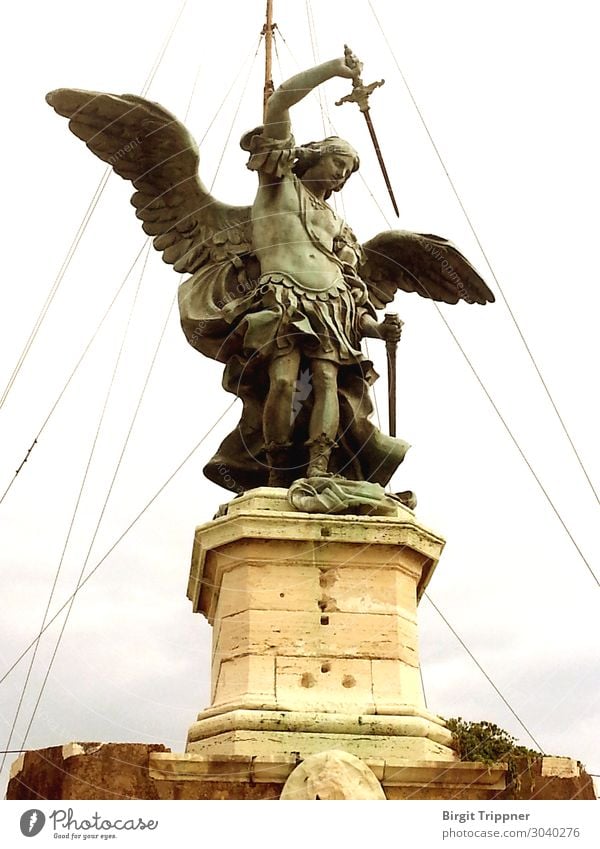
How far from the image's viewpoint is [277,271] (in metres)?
9.80

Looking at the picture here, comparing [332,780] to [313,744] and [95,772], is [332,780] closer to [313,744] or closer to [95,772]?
[313,744]

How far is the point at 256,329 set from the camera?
31.2 feet

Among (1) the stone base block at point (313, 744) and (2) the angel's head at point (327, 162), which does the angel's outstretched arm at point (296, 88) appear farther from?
(1) the stone base block at point (313, 744)

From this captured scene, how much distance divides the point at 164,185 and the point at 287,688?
462 centimetres

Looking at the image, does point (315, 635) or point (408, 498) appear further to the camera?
point (408, 498)

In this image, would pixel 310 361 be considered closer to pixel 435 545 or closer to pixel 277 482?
pixel 277 482

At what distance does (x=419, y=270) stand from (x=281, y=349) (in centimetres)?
195

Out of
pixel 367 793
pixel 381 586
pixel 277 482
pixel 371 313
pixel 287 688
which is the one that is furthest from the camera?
pixel 371 313

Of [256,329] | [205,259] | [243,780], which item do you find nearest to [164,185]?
[205,259]

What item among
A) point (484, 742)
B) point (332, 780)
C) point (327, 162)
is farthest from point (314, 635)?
point (484, 742)

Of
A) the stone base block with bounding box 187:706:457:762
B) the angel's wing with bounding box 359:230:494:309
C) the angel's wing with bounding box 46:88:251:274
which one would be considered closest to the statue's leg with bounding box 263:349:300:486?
the angel's wing with bounding box 46:88:251:274

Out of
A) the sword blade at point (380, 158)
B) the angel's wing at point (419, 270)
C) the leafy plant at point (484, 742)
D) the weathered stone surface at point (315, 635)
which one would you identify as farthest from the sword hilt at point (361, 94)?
the leafy plant at point (484, 742)

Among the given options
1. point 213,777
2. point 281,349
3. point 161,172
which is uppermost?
point 161,172

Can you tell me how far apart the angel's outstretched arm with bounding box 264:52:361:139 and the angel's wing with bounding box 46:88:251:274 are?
829 mm
